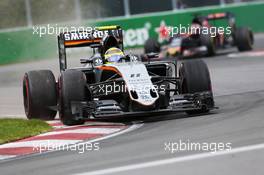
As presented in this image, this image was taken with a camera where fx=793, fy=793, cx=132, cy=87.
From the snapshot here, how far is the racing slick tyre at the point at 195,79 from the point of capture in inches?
457

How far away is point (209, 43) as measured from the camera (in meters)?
23.6

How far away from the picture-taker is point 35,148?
9688mm

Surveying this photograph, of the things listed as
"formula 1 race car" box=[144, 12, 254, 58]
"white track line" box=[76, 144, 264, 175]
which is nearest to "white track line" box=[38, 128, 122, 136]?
"white track line" box=[76, 144, 264, 175]

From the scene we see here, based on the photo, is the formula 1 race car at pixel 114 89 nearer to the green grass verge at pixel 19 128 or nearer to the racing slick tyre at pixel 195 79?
the racing slick tyre at pixel 195 79

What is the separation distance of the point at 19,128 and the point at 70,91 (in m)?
0.92

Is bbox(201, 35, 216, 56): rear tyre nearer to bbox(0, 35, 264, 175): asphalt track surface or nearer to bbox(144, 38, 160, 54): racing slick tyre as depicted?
bbox(144, 38, 160, 54): racing slick tyre

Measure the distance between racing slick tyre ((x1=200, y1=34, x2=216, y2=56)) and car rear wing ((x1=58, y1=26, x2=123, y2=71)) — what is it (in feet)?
32.1

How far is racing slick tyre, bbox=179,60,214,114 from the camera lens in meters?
11.6

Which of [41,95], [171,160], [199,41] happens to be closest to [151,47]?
[199,41]

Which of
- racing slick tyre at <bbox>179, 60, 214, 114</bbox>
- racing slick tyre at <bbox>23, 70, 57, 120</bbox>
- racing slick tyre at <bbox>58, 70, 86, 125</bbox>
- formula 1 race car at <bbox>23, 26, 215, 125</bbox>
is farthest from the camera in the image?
racing slick tyre at <bbox>23, 70, 57, 120</bbox>

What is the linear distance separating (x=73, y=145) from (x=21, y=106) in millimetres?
5638

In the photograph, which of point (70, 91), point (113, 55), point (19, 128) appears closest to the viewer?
point (70, 91)

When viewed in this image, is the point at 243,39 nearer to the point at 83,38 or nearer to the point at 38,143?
the point at 83,38

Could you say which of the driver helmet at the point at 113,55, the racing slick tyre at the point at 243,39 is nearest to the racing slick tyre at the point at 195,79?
the driver helmet at the point at 113,55
